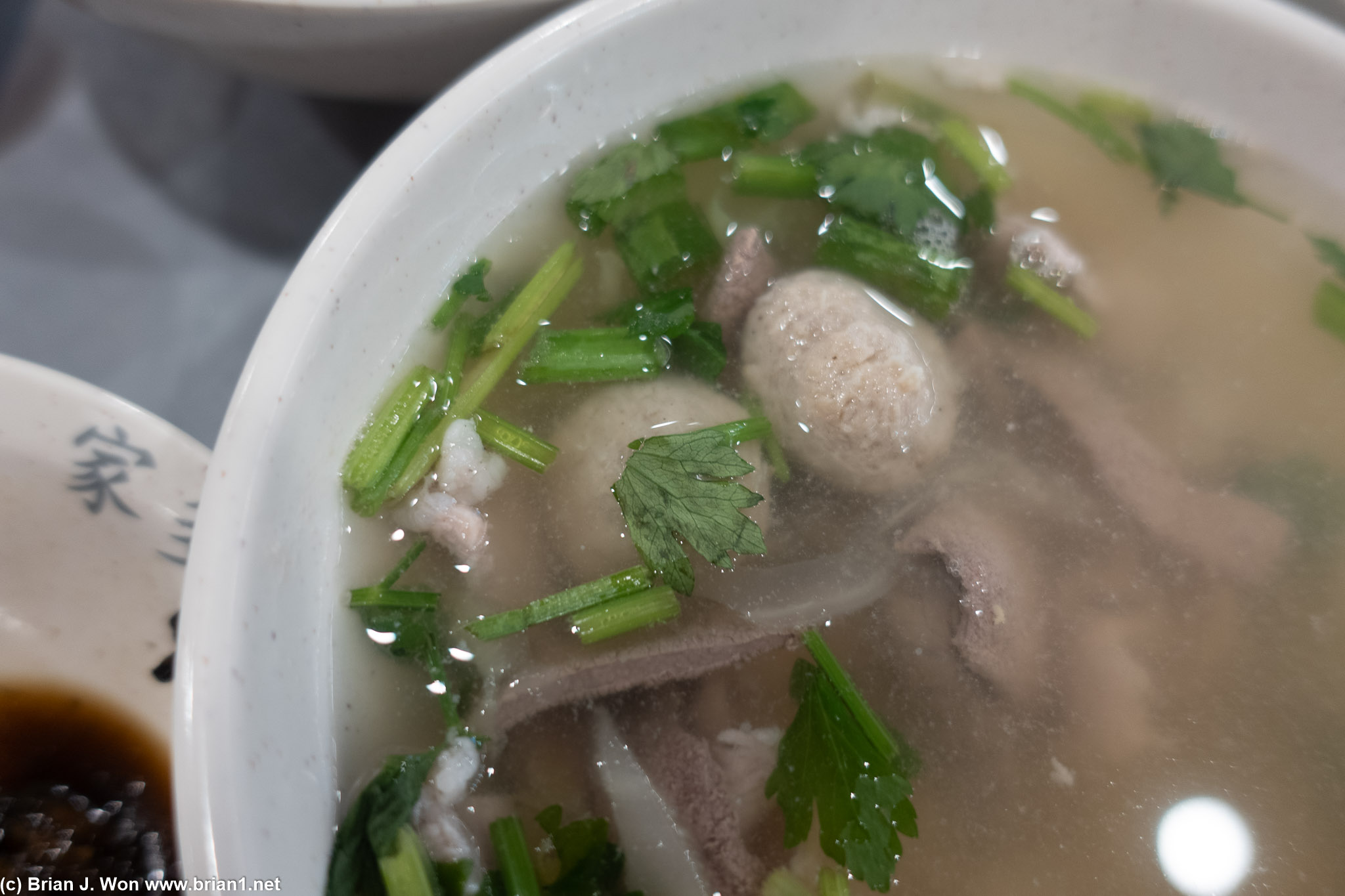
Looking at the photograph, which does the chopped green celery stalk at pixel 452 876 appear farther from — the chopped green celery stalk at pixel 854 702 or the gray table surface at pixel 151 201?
the gray table surface at pixel 151 201

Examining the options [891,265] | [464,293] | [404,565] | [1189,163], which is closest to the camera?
[404,565]

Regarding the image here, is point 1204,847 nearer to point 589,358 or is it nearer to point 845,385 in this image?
point 845,385

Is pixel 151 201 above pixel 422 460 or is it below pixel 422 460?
Result: above

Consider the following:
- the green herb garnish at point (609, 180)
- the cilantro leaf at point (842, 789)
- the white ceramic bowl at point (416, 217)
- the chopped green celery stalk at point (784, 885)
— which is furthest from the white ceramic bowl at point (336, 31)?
A: the chopped green celery stalk at point (784, 885)

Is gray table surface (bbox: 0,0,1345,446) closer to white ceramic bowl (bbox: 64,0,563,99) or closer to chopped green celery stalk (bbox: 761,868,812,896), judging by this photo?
white ceramic bowl (bbox: 64,0,563,99)

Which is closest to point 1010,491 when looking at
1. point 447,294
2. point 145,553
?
point 447,294

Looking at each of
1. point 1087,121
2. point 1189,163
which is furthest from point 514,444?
point 1189,163
